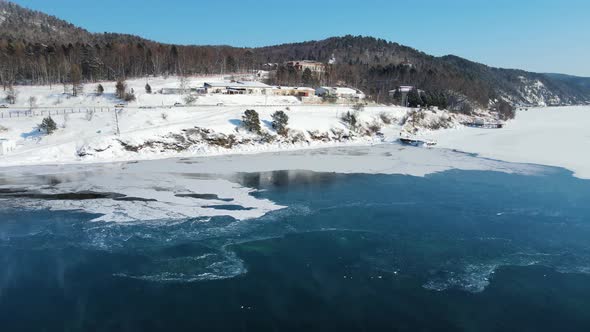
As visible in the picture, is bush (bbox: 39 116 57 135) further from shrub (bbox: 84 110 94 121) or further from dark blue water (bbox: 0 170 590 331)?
dark blue water (bbox: 0 170 590 331)

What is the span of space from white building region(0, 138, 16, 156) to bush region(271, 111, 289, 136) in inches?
1018

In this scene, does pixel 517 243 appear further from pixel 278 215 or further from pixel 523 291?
pixel 278 215

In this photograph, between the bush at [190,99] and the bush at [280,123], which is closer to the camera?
the bush at [280,123]

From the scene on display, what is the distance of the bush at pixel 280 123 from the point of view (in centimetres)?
4762

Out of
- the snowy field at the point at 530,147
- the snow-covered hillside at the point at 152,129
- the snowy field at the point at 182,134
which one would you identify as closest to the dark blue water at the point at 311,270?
the snowy field at the point at 182,134

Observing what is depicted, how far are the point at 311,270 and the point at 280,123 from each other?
1349 inches

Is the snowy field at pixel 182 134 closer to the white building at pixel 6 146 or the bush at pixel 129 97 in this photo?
the white building at pixel 6 146

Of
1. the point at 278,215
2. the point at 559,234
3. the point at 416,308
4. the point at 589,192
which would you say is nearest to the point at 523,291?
the point at 416,308

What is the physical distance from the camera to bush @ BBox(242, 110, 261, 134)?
1801 inches

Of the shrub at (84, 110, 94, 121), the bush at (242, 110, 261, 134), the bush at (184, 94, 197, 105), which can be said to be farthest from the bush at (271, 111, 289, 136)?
the shrub at (84, 110, 94, 121)

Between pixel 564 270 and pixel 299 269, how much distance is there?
10180 millimetres

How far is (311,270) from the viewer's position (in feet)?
48.6

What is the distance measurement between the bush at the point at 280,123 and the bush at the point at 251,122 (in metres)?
2.51

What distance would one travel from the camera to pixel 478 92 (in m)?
117
